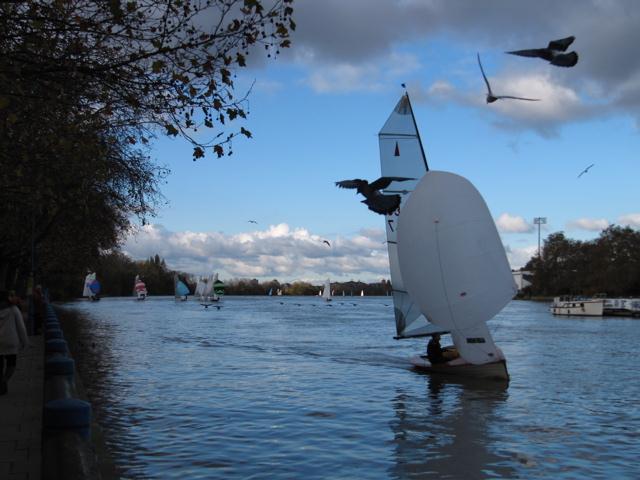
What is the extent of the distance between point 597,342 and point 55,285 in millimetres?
73791

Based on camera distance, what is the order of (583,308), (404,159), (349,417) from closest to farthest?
(349,417) < (404,159) < (583,308)

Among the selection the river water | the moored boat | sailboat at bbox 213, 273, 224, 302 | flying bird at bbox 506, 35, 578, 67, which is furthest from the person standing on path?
sailboat at bbox 213, 273, 224, 302

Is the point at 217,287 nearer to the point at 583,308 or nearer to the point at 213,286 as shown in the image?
the point at 213,286

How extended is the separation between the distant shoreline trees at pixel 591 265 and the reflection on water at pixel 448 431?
369 ft

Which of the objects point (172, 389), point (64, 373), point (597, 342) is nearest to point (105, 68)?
point (64, 373)

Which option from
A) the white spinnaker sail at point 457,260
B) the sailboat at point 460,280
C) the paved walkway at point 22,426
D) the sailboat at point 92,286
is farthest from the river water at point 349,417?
the sailboat at point 92,286

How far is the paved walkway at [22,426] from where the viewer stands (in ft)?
28.4

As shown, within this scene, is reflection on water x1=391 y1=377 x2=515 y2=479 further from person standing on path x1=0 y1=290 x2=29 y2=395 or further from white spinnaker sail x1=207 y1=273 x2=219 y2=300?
white spinnaker sail x1=207 y1=273 x2=219 y2=300

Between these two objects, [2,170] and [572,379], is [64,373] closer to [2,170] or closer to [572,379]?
[2,170]

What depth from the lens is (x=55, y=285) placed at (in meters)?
98.0

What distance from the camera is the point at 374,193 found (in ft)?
78.2

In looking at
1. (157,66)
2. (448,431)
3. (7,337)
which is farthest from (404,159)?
(157,66)

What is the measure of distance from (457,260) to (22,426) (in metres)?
15.1

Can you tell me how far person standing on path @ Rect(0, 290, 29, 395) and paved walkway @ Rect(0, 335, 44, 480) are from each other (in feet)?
1.47
